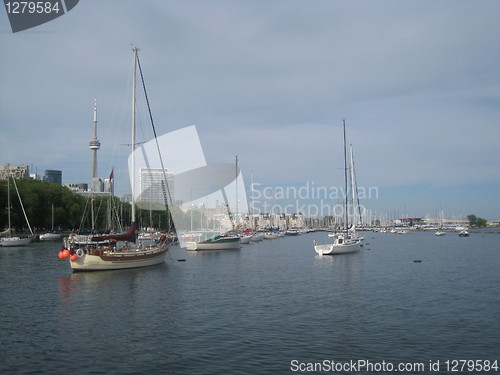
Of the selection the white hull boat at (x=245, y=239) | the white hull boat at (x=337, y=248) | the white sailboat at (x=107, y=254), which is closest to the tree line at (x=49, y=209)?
the white hull boat at (x=245, y=239)

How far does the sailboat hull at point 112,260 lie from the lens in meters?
46.2

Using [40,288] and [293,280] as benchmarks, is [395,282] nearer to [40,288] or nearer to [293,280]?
[293,280]

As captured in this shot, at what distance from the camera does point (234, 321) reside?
25.9 metres

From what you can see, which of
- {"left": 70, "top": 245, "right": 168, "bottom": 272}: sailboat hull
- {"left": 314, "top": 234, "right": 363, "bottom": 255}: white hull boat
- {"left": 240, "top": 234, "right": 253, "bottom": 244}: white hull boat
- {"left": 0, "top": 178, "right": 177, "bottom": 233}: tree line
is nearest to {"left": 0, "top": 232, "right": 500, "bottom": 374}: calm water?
{"left": 70, "top": 245, "right": 168, "bottom": 272}: sailboat hull

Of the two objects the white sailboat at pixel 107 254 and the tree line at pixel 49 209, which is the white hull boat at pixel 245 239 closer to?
the tree line at pixel 49 209

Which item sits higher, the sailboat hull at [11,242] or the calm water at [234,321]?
the sailboat hull at [11,242]

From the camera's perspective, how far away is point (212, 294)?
1385 inches

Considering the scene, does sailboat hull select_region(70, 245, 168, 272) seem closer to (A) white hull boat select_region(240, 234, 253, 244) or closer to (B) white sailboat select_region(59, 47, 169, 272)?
(B) white sailboat select_region(59, 47, 169, 272)

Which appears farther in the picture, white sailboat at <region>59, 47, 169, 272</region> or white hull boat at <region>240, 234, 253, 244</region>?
white hull boat at <region>240, 234, 253, 244</region>

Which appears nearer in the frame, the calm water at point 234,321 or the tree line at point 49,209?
the calm water at point 234,321

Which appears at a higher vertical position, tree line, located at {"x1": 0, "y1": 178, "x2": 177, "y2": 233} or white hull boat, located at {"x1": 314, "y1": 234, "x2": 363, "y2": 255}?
tree line, located at {"x1": 0, "y1": 178, "x2": 177, "y2": 233}

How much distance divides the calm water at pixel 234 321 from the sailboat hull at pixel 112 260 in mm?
1374

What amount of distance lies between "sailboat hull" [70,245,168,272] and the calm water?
4.51 ft

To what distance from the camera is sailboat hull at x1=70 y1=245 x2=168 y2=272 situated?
151ft
